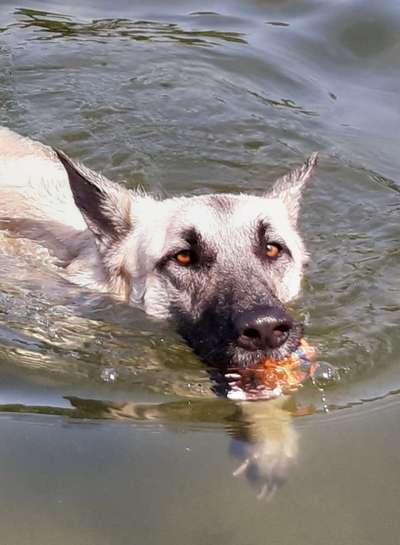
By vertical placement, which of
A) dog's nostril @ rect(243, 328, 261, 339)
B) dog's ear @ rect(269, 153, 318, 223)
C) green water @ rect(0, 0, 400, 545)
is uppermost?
dog's nostril @ rect(243, 328, 261, 339)

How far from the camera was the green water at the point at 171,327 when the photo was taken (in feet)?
12.9

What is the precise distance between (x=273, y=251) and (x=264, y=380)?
112 centimetres

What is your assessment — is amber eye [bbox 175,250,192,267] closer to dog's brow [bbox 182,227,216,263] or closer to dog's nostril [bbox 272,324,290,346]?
dog's brow [bbox 182,227,216,263]

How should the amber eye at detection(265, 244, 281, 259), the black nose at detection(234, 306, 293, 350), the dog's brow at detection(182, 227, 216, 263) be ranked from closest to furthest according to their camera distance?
the black nose at detection(234, 306, 293, 350)
the dog's brow at detection(182, 227, 216, 263)
the amber eye at detection(265, 244, 281, 259)

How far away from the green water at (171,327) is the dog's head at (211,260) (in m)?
0.24

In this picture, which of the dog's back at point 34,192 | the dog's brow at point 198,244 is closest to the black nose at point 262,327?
the dog's brow at point 198,244

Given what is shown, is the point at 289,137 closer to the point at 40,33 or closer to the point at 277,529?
the point at 40,33

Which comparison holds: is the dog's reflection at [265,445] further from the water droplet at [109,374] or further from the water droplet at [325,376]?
the water droplet at [109,374]

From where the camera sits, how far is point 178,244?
18.1 ft

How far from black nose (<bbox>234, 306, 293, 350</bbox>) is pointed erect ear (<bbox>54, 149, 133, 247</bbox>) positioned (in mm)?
1630

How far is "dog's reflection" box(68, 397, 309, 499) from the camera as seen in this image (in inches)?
165

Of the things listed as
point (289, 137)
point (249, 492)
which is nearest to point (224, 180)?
point (289, 137)

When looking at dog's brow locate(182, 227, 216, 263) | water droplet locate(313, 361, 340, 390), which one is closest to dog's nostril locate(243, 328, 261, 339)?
water droplet locate(313, 361, 340, 390)

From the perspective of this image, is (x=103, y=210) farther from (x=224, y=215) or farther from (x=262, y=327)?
(x=262, y=327)
